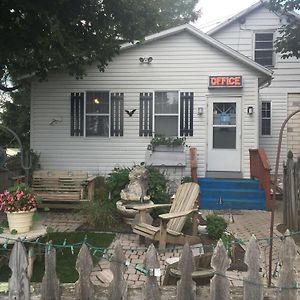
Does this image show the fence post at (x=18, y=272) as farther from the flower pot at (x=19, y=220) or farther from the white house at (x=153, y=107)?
the white house at (x=153, y=107)

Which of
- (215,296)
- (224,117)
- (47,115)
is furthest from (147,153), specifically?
(215,296)

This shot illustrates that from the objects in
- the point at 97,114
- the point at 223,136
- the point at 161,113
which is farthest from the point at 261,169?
the point at 97,114

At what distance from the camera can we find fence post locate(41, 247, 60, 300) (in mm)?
2768

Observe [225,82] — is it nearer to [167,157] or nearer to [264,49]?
[167,157]

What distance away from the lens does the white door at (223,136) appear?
36.8 feet

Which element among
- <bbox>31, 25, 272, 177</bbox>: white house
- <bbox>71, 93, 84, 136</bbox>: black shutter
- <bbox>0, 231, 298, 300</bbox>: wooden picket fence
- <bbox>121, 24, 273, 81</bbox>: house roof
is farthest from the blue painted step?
<bbox>0, 231, 298, 300</bbox>: wooden picket fence

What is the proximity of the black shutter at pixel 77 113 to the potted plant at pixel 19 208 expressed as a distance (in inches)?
258

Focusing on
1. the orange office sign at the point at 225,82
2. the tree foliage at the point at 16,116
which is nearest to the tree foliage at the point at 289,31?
the orange office sign at the point at 225,82

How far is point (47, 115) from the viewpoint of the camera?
1172 centimetres

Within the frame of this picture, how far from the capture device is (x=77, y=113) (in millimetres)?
11648

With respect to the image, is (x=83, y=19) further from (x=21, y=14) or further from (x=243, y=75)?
(x=243, y=75)

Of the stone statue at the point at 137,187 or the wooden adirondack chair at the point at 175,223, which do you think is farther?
the stone statue at the point at 137,187

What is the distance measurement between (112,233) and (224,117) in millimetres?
5651

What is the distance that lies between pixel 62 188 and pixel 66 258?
14.6 feet
